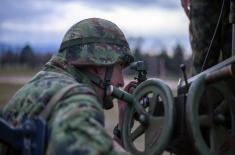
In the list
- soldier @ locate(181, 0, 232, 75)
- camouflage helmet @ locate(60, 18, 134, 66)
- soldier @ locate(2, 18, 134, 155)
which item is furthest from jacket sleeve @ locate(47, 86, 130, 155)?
soldier @ locate(181, 0, 232, 75)

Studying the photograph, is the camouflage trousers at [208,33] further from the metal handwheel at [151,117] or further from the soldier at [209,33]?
the metal handwheel at [151,117]

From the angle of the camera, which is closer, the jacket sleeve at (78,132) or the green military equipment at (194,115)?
the jacket sleeve at (78,132)

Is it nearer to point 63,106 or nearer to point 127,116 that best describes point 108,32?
point 127,116

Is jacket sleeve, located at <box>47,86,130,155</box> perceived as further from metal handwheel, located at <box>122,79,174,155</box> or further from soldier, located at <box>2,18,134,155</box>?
metal handwheel, located at <box>122,79,174,155</box>

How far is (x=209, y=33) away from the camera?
17.2 ft

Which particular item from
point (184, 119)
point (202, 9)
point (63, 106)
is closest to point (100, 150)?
point (63, 106)

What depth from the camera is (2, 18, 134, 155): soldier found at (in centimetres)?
270

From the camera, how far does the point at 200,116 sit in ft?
11.7

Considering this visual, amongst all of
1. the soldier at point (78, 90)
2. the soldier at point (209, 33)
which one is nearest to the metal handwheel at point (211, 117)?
the soldier at point (78, 90)

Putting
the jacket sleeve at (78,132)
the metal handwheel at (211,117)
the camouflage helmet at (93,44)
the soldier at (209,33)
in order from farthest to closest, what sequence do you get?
the soldier at (209,33)
the camouflage helmet at (93,44)
the metal handwheel at (211,117)
the jacket sleeve at (78,132)

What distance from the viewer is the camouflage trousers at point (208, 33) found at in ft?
16.8

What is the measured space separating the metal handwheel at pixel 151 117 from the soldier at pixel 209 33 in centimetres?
120

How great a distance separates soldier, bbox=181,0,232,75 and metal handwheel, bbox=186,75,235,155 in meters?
1.37

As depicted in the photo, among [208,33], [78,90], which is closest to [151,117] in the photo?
[78,90]
